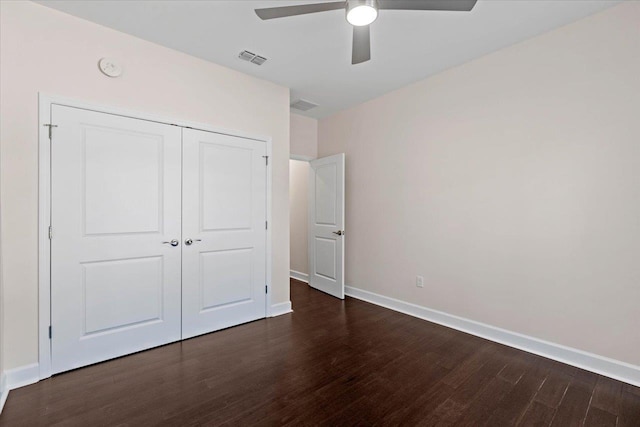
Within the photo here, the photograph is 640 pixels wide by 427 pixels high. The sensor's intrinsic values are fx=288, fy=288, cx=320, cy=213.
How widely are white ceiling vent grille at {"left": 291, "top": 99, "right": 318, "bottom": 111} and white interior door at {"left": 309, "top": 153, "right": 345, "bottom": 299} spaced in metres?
0.81

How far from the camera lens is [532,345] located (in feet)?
8.78

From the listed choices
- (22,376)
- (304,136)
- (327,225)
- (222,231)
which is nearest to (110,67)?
(222,231)

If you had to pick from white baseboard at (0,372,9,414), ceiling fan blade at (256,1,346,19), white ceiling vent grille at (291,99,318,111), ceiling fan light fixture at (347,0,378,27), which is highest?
white ceiling vent grille at (291,99,318,111)

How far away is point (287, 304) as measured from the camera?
373 cm

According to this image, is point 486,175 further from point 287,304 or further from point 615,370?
point 287,304

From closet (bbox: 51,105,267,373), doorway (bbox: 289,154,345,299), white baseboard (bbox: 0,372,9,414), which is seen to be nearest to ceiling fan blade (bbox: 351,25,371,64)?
closet (bbox: 51,105,267,373)

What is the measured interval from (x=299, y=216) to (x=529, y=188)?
3.81 meters

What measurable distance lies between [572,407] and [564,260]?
1156 mm

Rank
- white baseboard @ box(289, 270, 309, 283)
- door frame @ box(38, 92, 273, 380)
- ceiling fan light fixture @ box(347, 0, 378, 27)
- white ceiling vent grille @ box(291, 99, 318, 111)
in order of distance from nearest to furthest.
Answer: ceiling fan light fixture @ box(347, 0, 378, 27) → door frame @ box(38, 92, 273, 380) → white ceiling vent grille @ box(291, 99, 318, 111) → white baseboard @ box(289, 270, 309, 283)

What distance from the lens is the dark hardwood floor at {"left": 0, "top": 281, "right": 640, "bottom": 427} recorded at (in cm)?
182

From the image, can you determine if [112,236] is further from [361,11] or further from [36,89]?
[361,11]

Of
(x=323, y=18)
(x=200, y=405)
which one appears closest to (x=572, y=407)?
(x=200, y=405)

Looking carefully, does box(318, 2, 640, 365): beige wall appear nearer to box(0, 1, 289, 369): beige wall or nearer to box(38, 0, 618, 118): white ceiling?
box(38, 0, 618, 118): white ceiling

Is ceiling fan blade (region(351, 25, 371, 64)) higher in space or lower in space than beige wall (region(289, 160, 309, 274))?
higher
